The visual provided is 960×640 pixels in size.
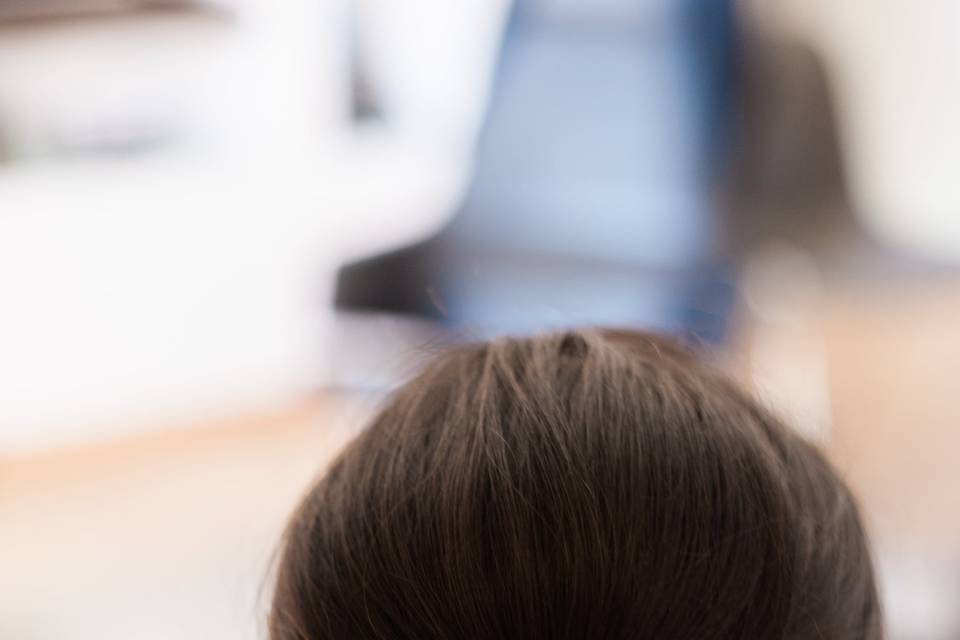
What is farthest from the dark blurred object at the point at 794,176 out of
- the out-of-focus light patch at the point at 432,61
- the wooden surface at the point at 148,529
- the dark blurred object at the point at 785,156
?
the wooden surface at the point at 148,529

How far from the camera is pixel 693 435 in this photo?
37 cm

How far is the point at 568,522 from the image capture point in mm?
342

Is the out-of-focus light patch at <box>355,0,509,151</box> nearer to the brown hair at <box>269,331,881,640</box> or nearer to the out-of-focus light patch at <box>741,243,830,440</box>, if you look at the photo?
the out-of-focus light patch at <box>741,243,830,440</box>

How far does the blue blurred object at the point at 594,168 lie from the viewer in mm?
1194

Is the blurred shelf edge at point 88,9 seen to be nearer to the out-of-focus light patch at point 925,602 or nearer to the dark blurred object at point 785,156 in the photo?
the dark blurred object at point 785,156

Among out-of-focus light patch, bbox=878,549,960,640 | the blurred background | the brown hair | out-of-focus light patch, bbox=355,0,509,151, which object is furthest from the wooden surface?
the brown hair

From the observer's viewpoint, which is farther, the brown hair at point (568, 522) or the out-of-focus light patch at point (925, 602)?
the out-of-focus light patch at point (925, 602)

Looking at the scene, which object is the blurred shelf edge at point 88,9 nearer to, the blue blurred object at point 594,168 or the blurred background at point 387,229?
the blurred background at point 387,229

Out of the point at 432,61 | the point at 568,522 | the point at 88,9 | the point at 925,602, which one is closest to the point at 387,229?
the point at 432,61

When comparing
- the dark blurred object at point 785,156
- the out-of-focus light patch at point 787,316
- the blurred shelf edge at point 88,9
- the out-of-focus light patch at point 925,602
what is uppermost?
the blurred shelf edge at point 88,9

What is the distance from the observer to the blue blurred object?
1.19 meters

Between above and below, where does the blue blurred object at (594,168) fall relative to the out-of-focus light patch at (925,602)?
above

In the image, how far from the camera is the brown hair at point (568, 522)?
34 cm

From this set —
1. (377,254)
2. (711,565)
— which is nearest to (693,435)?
(711,565)
